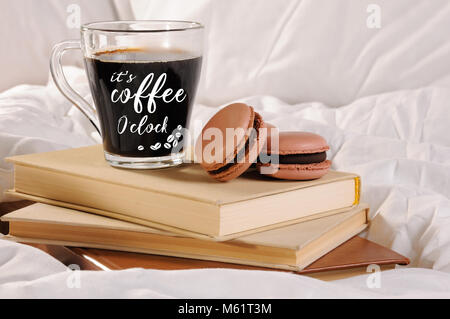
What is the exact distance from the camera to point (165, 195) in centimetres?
58

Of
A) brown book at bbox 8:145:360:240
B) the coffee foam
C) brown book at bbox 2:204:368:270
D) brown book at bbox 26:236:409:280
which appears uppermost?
the coffee foam

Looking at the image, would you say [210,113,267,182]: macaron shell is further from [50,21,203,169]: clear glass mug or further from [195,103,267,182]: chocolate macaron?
[50,21,203,169]: clear glass mug

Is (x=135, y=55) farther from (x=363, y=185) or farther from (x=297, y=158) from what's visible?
(x=363, y=185)

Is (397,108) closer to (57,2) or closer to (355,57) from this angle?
(355,57)

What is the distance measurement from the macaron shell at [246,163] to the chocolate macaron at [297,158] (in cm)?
2

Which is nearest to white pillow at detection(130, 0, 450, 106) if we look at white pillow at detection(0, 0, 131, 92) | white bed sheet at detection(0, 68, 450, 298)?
white bed sheet at detection(0, 68, 450, 298)

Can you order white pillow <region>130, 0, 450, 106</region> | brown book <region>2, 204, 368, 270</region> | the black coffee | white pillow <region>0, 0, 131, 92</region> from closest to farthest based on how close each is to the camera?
1. brown book <region>2, 204, 368, 270</region>
2. the black coffee
3. white pillow <region>130, 0, 450, 106</region>
4. white pillow <region>0, 0, 131, 92</region>

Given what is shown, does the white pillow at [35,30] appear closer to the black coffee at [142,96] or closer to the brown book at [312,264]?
the black coffee at [142,96]

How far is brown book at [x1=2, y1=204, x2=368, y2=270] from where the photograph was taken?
21.4 inches

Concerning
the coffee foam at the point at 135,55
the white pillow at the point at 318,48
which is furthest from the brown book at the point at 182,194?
the white pillow at the point at 318,48

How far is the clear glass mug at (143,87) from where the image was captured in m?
0.65

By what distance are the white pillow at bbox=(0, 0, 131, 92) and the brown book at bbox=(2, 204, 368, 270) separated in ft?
2.73

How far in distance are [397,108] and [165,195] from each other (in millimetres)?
544

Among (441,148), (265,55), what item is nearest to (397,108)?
(441,148)
